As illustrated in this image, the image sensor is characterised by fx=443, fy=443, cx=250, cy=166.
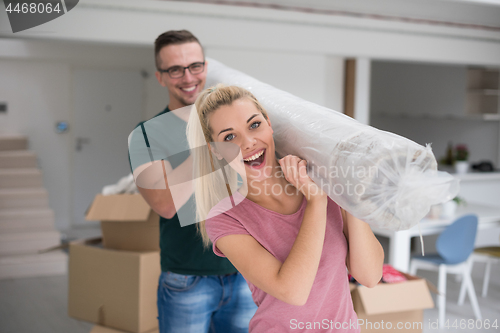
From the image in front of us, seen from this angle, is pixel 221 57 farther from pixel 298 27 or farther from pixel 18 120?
pixel 18 120

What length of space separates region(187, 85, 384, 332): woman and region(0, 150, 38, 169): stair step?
4600mm

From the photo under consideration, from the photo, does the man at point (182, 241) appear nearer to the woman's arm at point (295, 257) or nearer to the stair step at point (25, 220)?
the woman's arm at point (295, 257)

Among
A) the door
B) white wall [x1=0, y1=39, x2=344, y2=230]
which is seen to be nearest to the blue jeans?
white wall [x1=0, y1=39, x2=344, y2=230]

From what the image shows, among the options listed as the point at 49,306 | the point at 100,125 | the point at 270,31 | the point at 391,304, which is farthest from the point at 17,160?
the point at 391,304

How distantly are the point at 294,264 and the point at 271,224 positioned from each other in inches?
5.7

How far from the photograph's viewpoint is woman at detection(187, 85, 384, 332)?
96cm

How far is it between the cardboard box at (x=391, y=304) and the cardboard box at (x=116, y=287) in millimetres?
1080

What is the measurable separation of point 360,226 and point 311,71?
378 cm

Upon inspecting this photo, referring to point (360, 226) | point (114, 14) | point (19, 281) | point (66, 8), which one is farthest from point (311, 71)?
point (360, 226)

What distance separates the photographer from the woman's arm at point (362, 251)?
994 mm

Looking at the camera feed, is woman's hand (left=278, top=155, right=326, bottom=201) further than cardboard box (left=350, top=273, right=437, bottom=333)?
No

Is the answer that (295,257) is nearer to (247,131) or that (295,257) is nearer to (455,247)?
(247,131)

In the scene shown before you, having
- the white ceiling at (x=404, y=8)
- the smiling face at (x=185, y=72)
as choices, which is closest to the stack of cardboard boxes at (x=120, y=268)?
the smiling face at (x=185, y=72)

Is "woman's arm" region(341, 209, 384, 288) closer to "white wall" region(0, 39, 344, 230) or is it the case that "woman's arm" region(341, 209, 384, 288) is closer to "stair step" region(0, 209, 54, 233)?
"white wall" region(0, 39, 344, 230)
